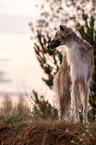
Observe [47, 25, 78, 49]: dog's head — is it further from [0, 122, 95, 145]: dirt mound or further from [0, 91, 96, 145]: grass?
[0, 122, 95, 145]: dirt mound

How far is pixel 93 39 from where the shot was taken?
1527cm

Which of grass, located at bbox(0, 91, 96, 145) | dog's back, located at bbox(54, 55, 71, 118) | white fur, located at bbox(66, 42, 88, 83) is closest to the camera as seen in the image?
grass, located at bbox(0, 91, 96, 145)

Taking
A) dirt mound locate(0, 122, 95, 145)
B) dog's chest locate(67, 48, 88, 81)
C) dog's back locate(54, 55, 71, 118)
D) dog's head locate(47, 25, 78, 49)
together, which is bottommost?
dirt mound locate(0, 122, 95, 145)

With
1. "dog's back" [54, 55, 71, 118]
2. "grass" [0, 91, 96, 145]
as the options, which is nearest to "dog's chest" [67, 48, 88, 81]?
"dog's back" [54, 55, 71, 118]

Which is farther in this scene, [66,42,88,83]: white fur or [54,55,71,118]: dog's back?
[54,55,71,118]: dog's back

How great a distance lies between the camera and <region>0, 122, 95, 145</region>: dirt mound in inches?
194

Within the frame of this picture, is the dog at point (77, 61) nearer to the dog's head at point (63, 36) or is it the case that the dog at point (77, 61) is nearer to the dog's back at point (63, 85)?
the dog's head at point (63, 36)

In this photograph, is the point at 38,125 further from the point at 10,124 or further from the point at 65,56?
the point at 65,56

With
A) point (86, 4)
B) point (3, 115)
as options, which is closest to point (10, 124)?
point (3, 115)

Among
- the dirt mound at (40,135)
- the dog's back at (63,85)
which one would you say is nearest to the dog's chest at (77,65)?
the dog's back at (63,85)

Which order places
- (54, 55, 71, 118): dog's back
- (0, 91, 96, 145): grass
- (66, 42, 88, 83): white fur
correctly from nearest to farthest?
(0, 91, 96, 145): grass
(66, 42, 88, 83): white fur
(54, 55, 71, 118): dog's back

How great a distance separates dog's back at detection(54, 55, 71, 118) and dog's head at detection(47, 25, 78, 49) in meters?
0.67

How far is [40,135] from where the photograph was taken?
17.6ft

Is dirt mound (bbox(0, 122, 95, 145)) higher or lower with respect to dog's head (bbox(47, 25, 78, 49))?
lower
